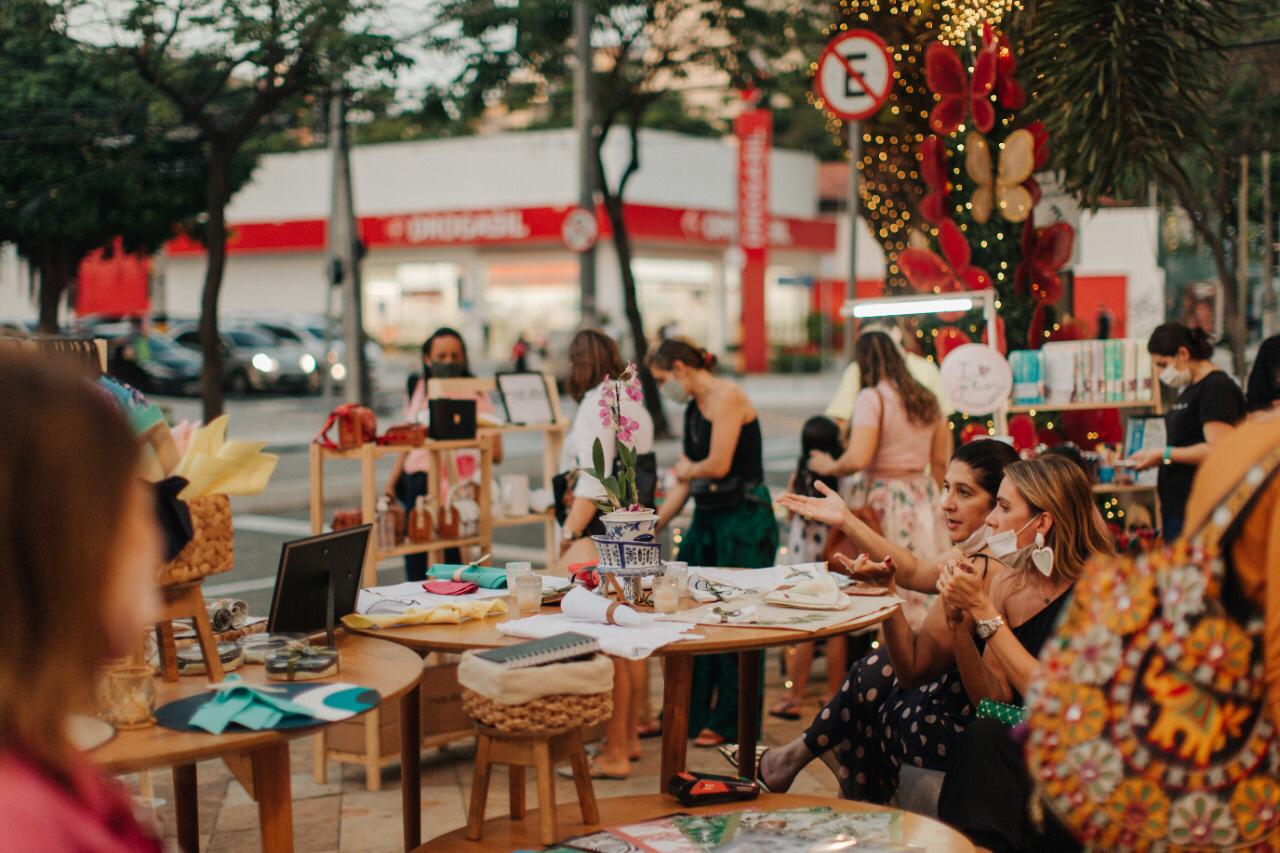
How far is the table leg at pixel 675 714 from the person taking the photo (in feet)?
12.7

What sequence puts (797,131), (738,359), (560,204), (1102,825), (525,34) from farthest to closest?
(797,131), (738,359), (560,204), (525,34), (1102,825)

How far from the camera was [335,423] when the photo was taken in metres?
5.90

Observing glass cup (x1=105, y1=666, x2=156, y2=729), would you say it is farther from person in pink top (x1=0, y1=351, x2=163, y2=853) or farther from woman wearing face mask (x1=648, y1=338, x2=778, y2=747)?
woman wearing face mask (x1=648, y1=338, x2=778, y2=747)

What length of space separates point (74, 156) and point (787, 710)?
11022 mm

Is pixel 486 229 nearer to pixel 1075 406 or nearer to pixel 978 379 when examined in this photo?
pixel 1075 406

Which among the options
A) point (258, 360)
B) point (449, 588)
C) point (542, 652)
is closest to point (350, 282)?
point (258, 360)

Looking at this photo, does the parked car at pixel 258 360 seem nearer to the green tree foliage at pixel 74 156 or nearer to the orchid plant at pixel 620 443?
the green tree foliage at pixel 74 156

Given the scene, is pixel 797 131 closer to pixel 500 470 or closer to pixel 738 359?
pixel 738 359

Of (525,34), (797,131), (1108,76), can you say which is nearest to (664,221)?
(797,131)

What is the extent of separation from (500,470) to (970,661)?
12.7 metres

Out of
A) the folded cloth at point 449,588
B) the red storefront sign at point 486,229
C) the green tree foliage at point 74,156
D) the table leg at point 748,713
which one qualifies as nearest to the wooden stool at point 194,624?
the folded cloth at point 449,588

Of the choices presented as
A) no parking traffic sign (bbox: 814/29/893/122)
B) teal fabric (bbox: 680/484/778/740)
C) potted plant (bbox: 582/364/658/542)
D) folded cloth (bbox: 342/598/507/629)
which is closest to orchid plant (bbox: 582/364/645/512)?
potted plant (bbox: 582/364/658/542)

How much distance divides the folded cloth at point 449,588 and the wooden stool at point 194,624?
113 centimetres

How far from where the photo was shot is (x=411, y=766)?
4133 millimetres
